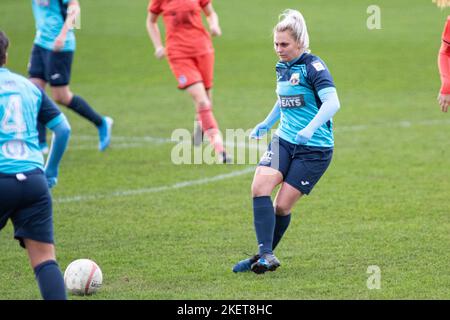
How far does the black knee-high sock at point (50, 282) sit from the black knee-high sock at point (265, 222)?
74.8 inches

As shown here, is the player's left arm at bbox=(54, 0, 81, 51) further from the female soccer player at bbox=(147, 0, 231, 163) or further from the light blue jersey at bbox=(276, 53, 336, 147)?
the light blue jersey at bbox=(276, 53, 336, 147)

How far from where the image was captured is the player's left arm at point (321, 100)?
20.9 ft

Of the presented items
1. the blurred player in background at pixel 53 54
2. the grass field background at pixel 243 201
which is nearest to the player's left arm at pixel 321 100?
the grass field background at pixel 243 201

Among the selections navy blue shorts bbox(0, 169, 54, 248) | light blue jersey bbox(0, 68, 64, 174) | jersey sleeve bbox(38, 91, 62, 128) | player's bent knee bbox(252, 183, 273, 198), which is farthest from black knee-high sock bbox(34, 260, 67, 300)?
player's bent knee bbox(252, 183, 273, 198)

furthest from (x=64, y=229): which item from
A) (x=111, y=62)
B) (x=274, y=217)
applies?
(x=111, y=62)

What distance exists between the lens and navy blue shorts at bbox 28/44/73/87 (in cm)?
1173

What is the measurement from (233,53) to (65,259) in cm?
1598

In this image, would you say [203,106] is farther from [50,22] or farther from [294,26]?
[294,26]

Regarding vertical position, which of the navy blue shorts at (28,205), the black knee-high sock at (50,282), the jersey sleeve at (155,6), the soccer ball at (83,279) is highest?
the jersey sleeve at (155,6)

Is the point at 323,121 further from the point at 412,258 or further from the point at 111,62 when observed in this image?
the point at 111,62

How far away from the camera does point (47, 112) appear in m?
5.58

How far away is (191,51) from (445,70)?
4.59 meters

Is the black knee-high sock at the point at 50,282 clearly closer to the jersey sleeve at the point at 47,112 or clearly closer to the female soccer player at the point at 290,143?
the jersey sleeve at the point at 47,112

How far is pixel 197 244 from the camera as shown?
7711 mm
